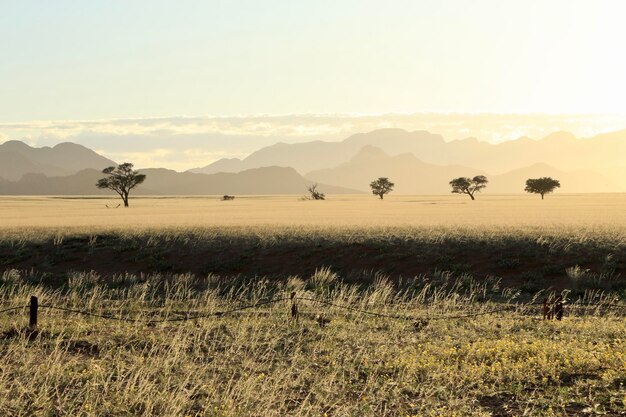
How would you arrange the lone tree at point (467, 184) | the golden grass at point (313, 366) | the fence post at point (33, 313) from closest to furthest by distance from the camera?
the golden grass at point (313, 366) < the fence post at point (33, 313) < the lone tree at point (467, 184)

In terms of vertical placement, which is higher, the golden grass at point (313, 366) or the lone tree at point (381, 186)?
the lone tree at point (381, 186)

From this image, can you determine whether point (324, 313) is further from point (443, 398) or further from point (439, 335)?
point (443, 398)

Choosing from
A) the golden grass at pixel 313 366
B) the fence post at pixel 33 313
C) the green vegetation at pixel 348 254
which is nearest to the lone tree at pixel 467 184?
the green vegetation at pixel 348 254

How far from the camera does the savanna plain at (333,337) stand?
1142 cm

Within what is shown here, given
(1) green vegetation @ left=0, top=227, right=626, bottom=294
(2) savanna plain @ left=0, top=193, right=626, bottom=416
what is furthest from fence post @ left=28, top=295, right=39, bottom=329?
(1) green vegetation @ left=0, top=227, right=626, bottom=294

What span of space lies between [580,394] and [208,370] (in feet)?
23.6

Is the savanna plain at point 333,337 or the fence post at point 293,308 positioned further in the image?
the fence post at point 293,308

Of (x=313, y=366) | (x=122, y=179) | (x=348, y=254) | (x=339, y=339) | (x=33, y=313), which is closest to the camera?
(x=313, y=366)

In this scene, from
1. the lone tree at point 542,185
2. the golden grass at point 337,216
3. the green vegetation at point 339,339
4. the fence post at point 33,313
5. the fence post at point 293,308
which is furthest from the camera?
the lone tree at point 542,185

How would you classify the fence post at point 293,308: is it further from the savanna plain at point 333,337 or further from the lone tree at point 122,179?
the lone tree at point 122,179

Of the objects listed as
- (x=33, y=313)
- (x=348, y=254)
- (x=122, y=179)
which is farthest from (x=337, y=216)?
(x=122, y=179)

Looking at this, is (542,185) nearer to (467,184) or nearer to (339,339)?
(467,184)

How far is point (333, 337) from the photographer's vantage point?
16.8 m

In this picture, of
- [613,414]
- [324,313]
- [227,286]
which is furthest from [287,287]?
[613,414]
